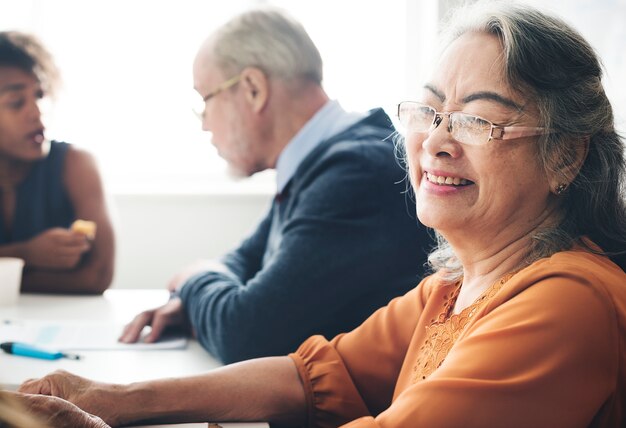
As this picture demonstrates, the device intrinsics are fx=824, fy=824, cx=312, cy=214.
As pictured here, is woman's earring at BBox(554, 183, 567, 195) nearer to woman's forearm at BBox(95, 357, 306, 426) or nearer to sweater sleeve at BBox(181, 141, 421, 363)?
woman's forearm at BBox(95, 357, 306, 426)

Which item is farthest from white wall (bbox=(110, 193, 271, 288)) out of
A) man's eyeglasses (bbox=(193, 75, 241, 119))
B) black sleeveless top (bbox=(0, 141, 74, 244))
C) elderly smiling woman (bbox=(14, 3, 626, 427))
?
elderly smiling woman (bbox=(14, 3, 626, 427))

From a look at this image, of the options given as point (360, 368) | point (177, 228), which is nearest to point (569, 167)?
point (360, 368)

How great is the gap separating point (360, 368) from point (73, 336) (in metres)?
0.67

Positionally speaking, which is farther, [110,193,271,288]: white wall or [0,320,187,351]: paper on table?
[110,193,271,288]: white wall

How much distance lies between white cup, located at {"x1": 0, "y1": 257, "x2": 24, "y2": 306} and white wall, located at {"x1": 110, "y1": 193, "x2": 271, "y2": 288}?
173cm

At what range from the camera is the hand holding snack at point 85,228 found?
2295mm

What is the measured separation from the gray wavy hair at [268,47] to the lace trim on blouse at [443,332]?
0.93 metres

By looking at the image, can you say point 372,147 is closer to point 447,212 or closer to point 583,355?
point 447,212

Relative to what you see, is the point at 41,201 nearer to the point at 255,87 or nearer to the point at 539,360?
the point at 255,87

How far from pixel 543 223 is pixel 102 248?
5.03 feet

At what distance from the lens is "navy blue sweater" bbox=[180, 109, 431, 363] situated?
1631 mm

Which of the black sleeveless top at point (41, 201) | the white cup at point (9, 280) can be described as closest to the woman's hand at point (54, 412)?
the white cup at point (9, 280)

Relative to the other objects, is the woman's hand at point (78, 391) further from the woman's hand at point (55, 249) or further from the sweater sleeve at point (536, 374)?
the woman's hand at point (55, 249)

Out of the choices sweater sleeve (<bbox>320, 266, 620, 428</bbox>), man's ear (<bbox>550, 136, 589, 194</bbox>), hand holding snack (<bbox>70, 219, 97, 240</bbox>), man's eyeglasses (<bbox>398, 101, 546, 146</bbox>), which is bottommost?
hand holding snack (<bbox>70, 219, 97, 240</bbox>)
